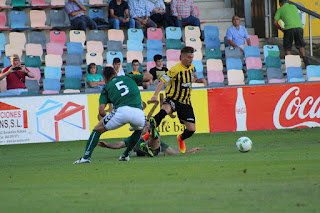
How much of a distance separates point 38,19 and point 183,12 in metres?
4.65

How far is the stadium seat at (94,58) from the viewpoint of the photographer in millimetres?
17578

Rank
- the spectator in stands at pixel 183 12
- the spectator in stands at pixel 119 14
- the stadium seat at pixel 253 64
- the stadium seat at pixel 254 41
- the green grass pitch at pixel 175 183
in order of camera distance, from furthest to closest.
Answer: the stadium seat at pixel 254 41
the spectator in stands at pixel 183 12
the spectator in stands at pixel 119 14
the stadium seat at pixel 253 64
the green grass pitch at pixel 175 183

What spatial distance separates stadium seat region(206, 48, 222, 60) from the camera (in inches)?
725

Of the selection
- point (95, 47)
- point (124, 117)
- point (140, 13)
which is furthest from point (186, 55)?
point (140, 13)

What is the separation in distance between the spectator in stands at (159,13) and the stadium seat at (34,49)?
3.91 metres

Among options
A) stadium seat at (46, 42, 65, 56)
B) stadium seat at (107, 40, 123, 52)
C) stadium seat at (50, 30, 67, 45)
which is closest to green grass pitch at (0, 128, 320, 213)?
stadium seat at (46, 42, 65, 56)

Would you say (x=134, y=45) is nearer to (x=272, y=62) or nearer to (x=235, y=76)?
(x=235, y=76)

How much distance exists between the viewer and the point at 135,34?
61.8ft

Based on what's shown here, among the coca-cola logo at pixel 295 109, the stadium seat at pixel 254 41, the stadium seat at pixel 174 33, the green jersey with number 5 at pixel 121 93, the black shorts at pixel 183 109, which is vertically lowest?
the coca-cola logo at pixel 295 109

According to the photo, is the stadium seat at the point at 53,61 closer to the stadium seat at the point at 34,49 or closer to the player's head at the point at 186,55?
the stadium seat at the point at 34,49

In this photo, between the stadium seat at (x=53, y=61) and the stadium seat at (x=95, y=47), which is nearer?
the stadium seat at (x=53, y=61)

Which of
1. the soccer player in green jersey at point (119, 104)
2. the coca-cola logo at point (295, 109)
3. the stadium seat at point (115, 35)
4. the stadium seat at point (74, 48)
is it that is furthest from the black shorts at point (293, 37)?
the soccer player in green jersey at point (119, 104)

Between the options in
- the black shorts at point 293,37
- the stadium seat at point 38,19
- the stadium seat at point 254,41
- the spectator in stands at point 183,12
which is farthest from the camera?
the stadium seat at point 254,41

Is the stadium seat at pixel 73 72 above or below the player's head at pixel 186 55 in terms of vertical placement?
below
